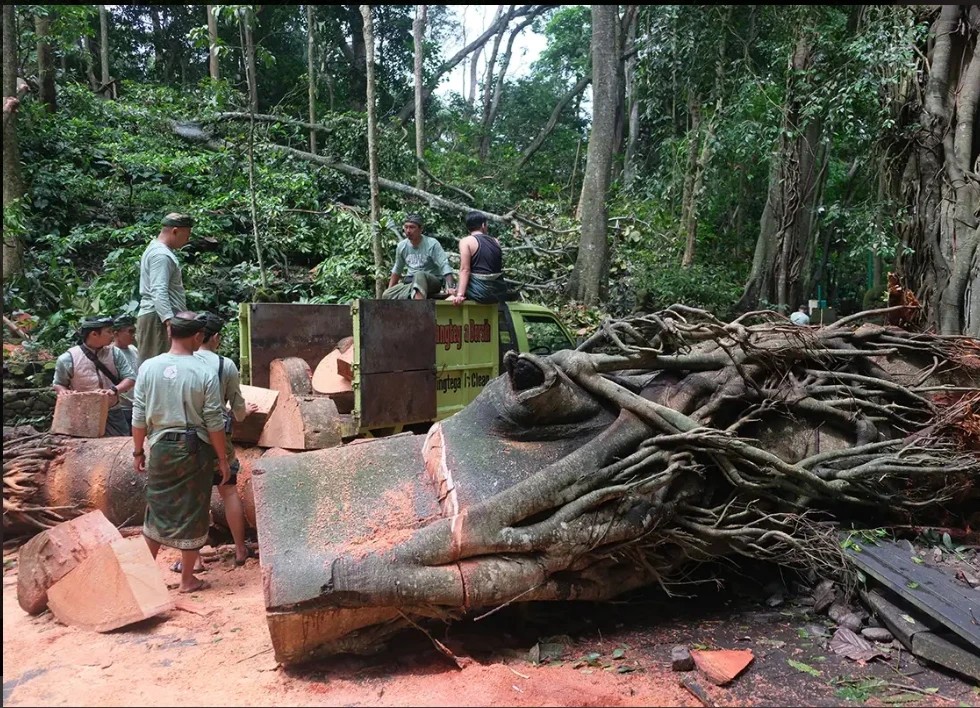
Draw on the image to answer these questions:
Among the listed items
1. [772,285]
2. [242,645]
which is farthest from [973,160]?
[242,645]

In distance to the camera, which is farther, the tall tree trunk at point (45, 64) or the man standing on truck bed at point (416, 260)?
the man standing on truck bed at point (416, 260)

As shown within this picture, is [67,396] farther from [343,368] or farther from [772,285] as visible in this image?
[772,285]

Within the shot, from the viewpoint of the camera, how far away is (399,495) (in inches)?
144

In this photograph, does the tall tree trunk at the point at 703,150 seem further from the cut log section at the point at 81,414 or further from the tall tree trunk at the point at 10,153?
the cut log section at the point at 81,414

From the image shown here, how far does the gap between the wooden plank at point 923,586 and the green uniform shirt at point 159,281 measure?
4.76 metres

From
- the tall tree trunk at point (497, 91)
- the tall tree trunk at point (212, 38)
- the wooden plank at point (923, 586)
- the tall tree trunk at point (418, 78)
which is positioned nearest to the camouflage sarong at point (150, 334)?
the tall tree trunk at point (212, 38)

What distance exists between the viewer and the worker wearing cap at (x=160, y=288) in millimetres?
4863

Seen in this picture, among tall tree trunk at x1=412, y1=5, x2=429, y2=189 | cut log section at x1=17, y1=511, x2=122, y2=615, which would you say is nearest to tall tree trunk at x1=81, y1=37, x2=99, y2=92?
cut log section at x1=17, y1=511, x2=122, y2=615

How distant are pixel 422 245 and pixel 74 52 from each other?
3322 mm

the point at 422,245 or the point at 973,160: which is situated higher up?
the point at 973,160

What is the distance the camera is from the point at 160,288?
4.87 m

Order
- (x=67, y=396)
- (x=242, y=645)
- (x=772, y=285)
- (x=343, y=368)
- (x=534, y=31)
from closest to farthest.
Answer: (x=242, y=645) → (x=67, y=396) → (x=343, y=368) → (x=772, y=285) → (x=534, y=31)

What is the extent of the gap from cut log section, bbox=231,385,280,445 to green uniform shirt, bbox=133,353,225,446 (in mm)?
1162

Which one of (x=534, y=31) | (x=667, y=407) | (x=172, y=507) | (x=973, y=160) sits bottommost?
(x=172, y=507)
